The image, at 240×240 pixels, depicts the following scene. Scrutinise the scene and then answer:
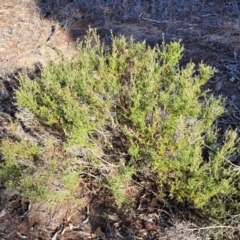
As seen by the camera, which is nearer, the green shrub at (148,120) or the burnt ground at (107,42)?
the green shrub at (148,120)

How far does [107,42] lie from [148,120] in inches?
107

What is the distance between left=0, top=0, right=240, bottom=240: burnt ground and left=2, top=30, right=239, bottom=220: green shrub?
0.99 ft

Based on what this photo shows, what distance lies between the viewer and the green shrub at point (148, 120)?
2.69 metres

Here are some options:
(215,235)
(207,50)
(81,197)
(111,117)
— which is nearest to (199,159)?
(215,235)

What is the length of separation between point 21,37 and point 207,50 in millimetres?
2882

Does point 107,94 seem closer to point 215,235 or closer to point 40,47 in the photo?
point 215,235

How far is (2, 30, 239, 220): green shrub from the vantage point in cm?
269

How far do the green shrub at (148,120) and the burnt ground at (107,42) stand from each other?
0.99 ft

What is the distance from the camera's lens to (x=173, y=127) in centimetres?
271

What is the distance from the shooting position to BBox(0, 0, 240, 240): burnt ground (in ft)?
9.95

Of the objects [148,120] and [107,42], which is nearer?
[148,120]

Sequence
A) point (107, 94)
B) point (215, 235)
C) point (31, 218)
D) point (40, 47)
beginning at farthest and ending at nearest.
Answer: point (40, 47)
point (31, 218)
point (107, 94)
point (215, 235)

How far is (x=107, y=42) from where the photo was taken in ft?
17.4

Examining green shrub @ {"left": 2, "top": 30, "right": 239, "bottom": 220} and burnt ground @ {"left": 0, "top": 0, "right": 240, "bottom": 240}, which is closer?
green shrub @ {"left": 2, "top": 30, "right": 239, "bottom": 220}
